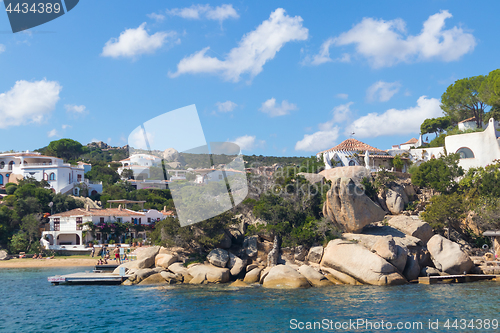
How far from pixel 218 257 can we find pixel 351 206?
8.92 metres

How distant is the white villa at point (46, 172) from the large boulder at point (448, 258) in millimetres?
51696

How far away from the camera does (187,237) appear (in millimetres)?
25734

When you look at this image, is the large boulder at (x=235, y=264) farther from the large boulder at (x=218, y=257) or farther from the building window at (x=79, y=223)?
the building window at (x=79, y=223)

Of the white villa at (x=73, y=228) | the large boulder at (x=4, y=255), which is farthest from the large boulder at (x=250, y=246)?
the large boulder at (x=4, y=255)

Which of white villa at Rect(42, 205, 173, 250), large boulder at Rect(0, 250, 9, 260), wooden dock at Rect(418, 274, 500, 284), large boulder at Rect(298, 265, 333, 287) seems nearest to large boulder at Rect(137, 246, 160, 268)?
large boulder at Rect(298, 265, 333, 287)

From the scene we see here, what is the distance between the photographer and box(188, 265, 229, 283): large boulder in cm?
2392

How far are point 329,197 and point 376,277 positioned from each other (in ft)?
20.7

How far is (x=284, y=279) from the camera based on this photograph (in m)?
22.1

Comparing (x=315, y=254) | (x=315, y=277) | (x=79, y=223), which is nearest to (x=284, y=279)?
(x=315, y=277)

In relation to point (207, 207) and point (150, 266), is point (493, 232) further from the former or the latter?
point (150, 266)

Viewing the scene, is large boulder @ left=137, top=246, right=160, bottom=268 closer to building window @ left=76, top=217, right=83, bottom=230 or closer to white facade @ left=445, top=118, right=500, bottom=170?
building window @ left=76, top=217, right=83, bottom=230

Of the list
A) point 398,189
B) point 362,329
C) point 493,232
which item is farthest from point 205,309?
point 398,189

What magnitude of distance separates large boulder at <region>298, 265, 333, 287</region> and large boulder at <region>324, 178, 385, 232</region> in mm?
4603

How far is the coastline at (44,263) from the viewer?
36.0 metres
